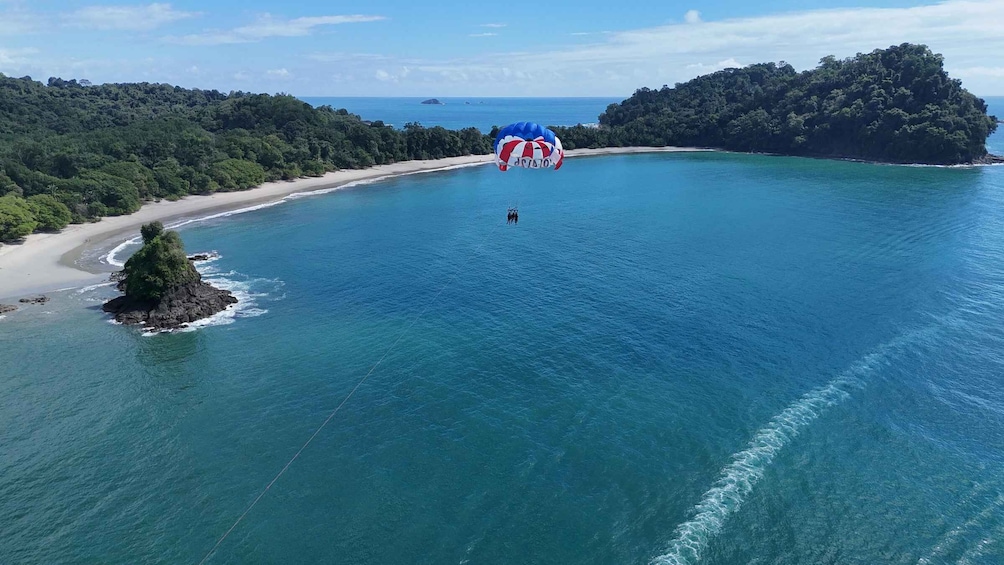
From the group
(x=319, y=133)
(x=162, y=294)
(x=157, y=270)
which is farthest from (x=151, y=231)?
(x=319, y=133)

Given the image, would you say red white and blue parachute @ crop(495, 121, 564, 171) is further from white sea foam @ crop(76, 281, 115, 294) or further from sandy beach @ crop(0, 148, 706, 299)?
sandy beach @ crop(0, 148, 706, 299)

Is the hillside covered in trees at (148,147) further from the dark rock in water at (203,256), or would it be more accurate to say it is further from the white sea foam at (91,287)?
the dark rock in water at (203,256)

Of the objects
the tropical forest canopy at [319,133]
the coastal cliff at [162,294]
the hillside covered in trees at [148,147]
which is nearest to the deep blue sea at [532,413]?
the coastal cliff at [162,294]

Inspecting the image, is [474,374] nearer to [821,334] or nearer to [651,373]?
[651,373]

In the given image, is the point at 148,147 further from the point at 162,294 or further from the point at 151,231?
the point at 162,294

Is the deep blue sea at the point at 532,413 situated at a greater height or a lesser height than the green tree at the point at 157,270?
lesser

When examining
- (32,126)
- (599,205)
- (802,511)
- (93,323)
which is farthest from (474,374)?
(32,126)

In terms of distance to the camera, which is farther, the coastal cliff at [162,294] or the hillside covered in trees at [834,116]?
the hillside covered in trees at [834,116]
